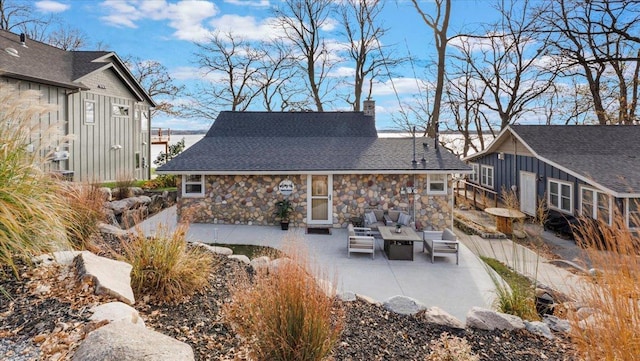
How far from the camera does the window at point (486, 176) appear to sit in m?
17.3

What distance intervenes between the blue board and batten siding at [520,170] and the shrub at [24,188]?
13.0m

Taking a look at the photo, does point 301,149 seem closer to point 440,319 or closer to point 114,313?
point 440,319

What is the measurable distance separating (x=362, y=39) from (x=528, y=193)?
13.6 m

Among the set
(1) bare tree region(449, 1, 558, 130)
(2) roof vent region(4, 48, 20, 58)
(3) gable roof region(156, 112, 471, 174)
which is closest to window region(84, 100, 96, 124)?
(2) roof vent region(4, 48, 20, 58)

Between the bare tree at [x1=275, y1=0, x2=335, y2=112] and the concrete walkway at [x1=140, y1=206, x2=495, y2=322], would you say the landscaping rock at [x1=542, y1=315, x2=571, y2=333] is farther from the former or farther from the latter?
the bare tree at [x1=275, y1=0, x2=335, y2=112]

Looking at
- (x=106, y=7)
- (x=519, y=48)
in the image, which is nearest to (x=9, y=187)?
(x=106, y=7)

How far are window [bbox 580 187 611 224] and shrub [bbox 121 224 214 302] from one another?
442 inches

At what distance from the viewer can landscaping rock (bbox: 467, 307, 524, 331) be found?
3898mm

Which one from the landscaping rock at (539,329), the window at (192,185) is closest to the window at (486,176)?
the window at (192,185)

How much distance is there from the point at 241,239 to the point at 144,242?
5835 millimetres

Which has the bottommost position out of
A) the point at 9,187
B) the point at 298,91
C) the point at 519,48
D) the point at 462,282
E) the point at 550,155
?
the point at 462,282

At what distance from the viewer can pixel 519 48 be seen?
21141mm

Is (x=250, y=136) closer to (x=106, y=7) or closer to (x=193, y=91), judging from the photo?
(x=106, y=7)

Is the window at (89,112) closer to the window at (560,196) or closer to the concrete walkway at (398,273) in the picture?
the concrete walkway at (398,273)
